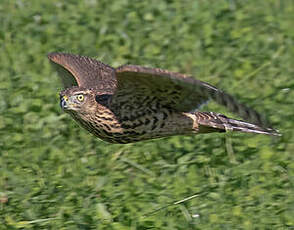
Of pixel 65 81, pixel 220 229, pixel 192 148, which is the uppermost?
pixel 65 81

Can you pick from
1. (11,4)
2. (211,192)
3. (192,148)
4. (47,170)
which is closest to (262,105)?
(192,148)

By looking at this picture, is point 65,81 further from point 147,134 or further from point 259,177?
point 259,177

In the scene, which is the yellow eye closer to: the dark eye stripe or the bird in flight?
the bird in flight

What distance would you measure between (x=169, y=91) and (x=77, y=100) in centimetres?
80

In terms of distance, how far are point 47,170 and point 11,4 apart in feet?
10.3

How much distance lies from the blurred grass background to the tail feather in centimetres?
23

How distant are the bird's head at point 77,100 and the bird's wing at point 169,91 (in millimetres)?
248

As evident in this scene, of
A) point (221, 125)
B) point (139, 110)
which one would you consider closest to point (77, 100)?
point (139, 110)

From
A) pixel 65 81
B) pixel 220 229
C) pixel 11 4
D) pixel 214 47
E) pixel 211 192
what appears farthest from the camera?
pixel 11 4

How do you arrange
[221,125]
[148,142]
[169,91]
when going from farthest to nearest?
[148,142]
[221,125]
[169,91]

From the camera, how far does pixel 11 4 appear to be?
990cm

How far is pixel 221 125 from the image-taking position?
710cm

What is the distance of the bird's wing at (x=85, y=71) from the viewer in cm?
739

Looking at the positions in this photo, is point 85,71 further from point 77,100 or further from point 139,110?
point 139,110
